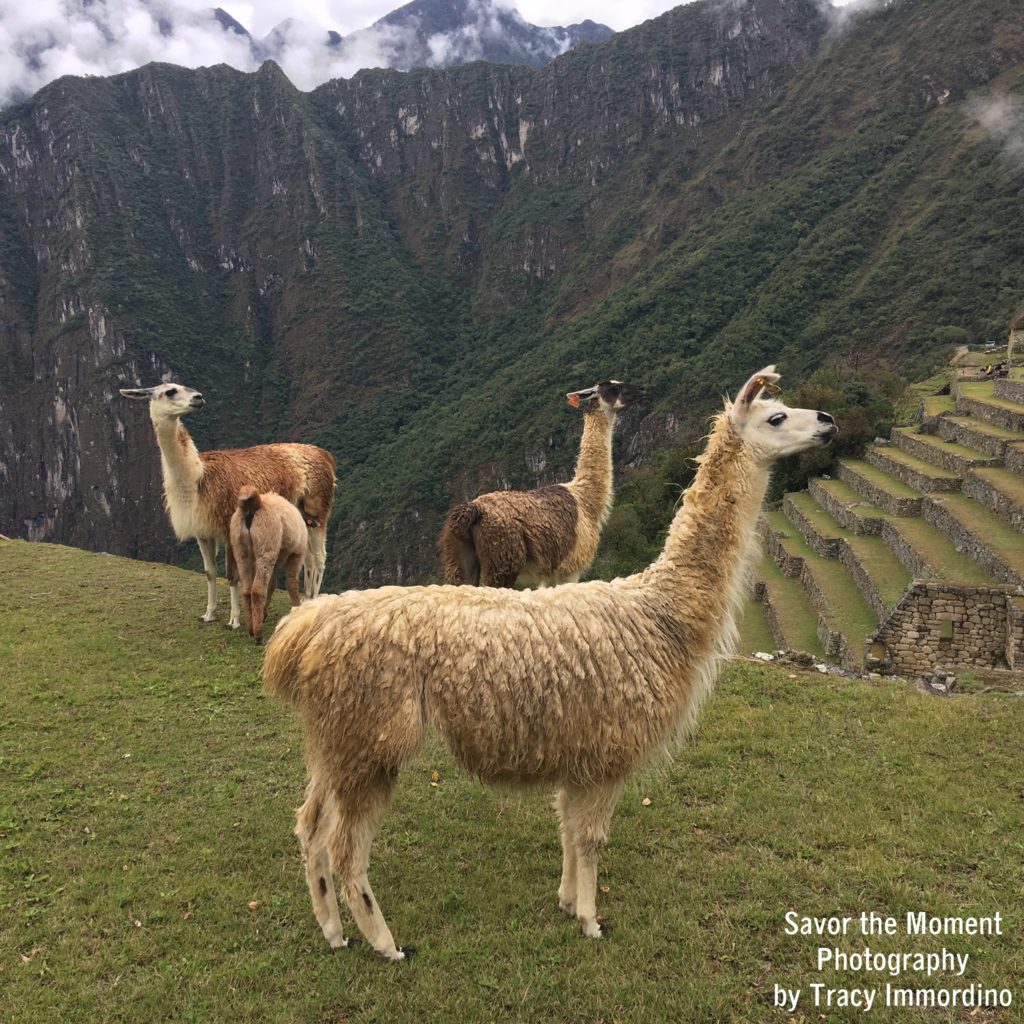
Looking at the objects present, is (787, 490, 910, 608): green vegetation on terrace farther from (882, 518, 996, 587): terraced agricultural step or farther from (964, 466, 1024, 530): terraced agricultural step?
(964, 466, 1024, 530): terraced agricultural step

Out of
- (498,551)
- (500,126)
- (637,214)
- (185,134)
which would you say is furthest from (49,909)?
(185,134)

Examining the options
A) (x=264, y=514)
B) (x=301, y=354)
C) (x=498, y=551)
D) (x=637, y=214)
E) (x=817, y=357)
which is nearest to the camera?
(x=498, y=551)

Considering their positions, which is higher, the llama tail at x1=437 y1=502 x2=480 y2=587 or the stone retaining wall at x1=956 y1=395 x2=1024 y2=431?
the stone retaining wall at x1=956 y1=395 x2=1024 y2=431

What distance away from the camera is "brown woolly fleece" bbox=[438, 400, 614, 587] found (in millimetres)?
6359

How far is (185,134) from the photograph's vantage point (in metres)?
150

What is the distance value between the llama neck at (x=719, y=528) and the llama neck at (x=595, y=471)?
3.70m

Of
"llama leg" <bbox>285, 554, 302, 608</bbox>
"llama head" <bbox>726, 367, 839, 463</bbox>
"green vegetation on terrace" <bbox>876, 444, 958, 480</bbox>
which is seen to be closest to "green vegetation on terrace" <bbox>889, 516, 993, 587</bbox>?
"green vegetation on terrace" <bbox>876, 444, 958, 480</bbox>

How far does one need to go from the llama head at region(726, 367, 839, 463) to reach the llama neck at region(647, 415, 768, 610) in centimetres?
5

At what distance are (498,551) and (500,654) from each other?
3324 mm

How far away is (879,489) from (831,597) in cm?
493

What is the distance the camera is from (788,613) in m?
15.8

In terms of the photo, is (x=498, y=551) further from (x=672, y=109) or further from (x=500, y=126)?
(x=500, y=126)

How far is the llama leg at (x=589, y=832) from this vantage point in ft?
10.6

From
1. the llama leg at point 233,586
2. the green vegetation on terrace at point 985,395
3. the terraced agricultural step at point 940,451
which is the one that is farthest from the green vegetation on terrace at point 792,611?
the llama leg at point 233,586
